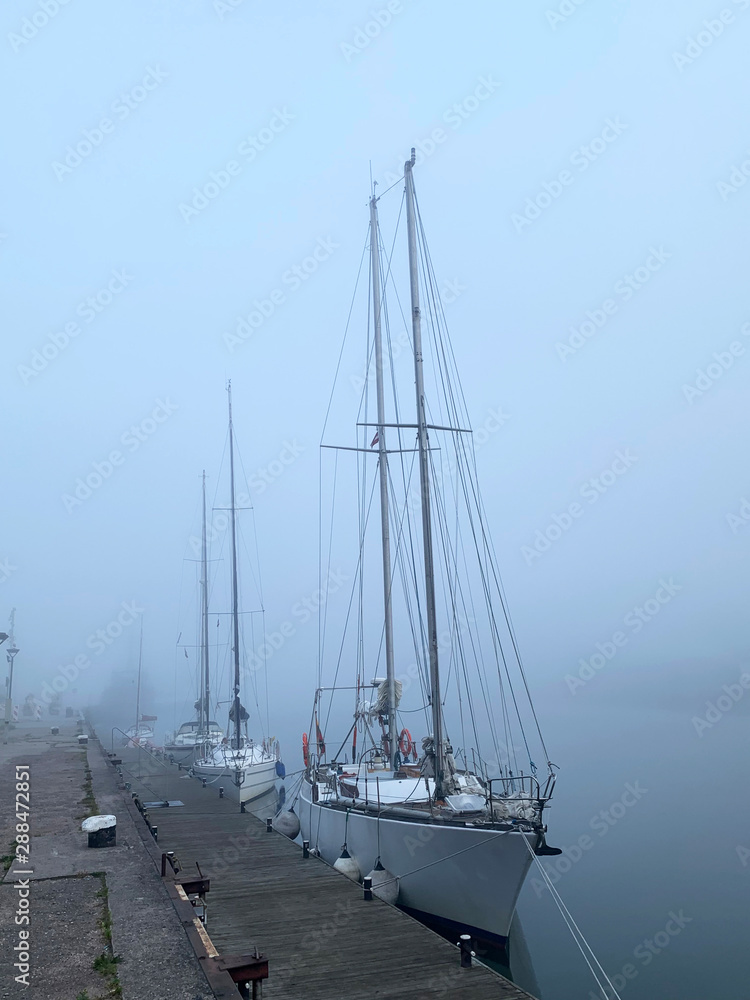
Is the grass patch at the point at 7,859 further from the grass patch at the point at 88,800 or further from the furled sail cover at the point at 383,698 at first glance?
the furled sail cover at the point at 383,698

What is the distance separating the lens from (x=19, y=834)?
51.0ft

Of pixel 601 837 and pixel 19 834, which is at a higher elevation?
pixel 19 834

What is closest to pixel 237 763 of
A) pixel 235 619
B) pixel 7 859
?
pixel 235 619

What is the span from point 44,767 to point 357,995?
76.7ft

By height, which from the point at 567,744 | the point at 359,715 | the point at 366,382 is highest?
the point at 366,382

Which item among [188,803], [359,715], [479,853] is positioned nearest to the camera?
[479,853]

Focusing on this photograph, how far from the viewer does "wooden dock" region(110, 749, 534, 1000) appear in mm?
9703

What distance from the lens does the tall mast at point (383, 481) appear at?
21438 mm

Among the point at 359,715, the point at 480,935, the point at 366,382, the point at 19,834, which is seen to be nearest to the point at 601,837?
the point at 359,715

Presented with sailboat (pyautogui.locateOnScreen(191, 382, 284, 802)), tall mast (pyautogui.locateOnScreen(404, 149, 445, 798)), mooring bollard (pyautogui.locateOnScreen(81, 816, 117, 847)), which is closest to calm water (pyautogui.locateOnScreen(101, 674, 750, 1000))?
sailboat (pyautogui.locateOnScreen(191, 382, 284, 802))

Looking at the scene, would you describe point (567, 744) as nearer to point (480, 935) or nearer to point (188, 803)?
point (188, 803)

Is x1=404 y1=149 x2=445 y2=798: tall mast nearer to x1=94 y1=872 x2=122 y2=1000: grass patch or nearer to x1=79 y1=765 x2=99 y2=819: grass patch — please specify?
x1=94 y1=872 x2=122 y2=1000: grass patch

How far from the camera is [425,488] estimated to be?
17547 mm

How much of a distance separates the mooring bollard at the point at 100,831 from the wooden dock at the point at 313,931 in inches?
43.6
